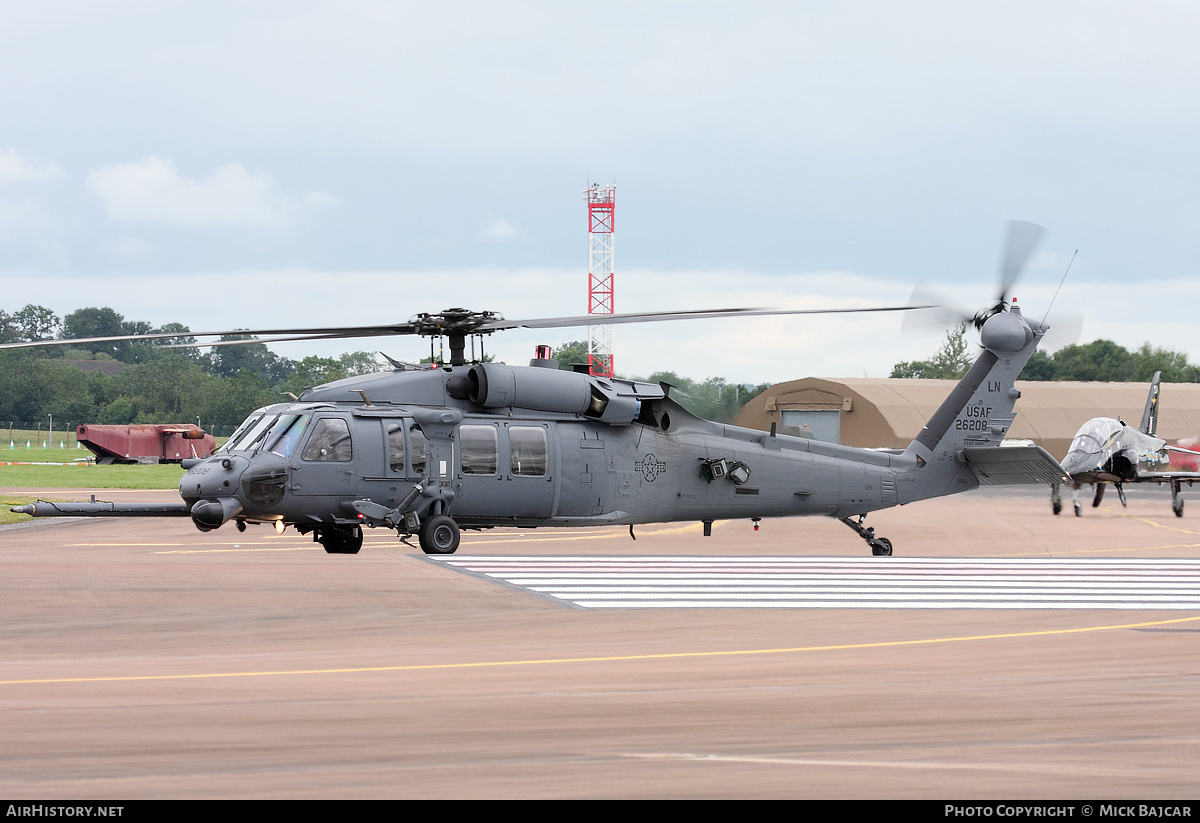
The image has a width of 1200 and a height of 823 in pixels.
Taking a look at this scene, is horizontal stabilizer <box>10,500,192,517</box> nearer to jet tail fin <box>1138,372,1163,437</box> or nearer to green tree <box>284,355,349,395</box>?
jet tail fin <box>1138,372,1163,437</box>

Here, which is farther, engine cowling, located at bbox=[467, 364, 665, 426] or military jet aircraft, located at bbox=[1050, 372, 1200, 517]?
military jet aircraft, located at bbox=[1050, 372, 1200, 517]

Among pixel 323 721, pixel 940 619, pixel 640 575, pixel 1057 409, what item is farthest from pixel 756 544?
pixel 1057 409

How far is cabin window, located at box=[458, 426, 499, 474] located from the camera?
58.7 ft

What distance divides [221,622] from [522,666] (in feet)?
12.9

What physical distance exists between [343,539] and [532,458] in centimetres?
322

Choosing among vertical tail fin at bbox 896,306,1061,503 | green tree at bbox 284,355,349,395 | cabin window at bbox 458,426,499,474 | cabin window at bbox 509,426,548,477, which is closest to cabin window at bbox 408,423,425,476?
cabin window at bbox 458,426,499,474

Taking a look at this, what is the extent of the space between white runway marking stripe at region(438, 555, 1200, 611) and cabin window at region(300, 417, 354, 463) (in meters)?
2.31

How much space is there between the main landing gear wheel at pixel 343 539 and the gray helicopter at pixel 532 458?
0.02m

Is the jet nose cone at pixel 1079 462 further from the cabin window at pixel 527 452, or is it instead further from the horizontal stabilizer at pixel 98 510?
the horizontal stabilizer at pixel 98 510

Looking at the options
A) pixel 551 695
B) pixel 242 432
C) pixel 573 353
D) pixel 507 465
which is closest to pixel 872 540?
pixel 507 465

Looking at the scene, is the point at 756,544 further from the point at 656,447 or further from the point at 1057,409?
the point at 1057,409

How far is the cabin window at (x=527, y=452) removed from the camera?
18.2m

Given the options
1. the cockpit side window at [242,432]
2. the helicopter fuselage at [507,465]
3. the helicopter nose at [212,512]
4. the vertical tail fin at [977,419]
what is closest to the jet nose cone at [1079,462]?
the vertical tail fin at [977,419]

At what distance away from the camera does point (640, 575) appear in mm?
16719
